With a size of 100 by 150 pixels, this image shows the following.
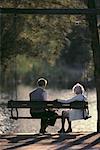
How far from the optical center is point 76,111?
13711 millimetres

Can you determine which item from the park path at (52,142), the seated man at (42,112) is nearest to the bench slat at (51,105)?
the seated man at (42,112)

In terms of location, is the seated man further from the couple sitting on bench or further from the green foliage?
the green foliage

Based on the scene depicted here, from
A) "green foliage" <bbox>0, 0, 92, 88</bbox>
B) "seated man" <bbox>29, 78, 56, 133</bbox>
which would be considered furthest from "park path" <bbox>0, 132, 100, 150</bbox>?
"green foliage" <bbox>0, 0, 92, 88</bbox>

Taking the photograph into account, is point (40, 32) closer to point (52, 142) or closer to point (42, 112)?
point (42, 112)

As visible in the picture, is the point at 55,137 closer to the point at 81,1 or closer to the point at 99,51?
the point at 99,51

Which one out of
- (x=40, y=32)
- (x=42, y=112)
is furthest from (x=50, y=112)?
(x=40, y=32)

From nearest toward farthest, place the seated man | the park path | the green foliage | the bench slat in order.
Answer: the park path → the bench slat → the seated man → the green foliage

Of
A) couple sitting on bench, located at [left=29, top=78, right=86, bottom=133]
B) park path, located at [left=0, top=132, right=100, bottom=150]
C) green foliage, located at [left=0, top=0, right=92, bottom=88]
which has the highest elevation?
green foliage, located at [left=0, top=0, right=92, bottom=88]

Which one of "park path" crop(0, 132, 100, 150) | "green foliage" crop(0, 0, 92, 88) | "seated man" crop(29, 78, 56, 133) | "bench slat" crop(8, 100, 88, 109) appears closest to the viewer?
"park path" crop(0, 132, 100, 150)

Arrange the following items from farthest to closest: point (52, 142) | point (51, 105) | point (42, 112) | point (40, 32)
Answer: point (40, 32)
point (42, 112)
point (51, 105)
point (52, 142)

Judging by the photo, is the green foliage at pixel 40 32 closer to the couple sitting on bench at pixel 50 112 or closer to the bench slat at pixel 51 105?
the couple sitting on bench at pixel 50 112

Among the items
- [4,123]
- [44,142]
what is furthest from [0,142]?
[4,123]

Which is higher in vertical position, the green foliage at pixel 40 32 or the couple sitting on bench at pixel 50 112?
the green foliage at pixel 40 32

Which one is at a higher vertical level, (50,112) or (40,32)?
(40,32)
